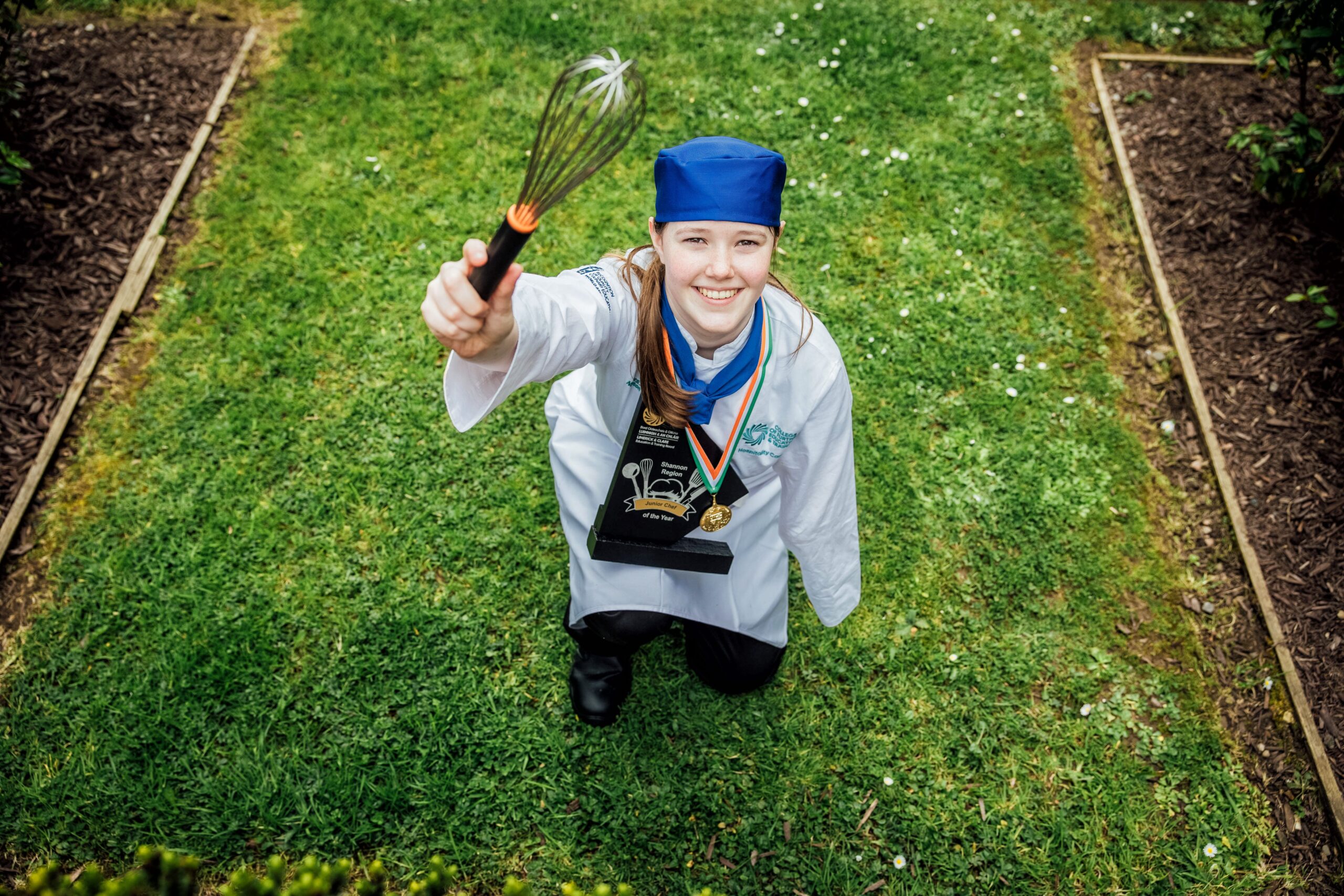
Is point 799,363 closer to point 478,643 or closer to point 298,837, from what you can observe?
point 478,643

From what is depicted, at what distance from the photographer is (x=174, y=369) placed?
13.0 feet

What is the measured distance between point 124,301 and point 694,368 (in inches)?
133

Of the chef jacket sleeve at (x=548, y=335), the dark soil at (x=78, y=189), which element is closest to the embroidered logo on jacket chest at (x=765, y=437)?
the chef jacket sleeve at (x=548, y=335)

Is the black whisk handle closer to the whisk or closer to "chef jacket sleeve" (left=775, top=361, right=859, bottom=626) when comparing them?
the whisk

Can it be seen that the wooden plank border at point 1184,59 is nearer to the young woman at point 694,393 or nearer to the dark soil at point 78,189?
the young woman at point 694,393

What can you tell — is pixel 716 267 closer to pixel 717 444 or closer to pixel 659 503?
pixel 717 444

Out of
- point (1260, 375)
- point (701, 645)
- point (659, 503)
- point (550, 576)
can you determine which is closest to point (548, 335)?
point (659, 503)

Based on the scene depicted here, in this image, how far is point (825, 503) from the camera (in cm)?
262

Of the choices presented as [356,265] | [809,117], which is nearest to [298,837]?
[356,265]

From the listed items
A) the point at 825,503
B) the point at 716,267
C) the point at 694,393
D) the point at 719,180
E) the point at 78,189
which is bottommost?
the point at 78,189

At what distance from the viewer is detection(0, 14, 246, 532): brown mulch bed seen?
3.92 metres

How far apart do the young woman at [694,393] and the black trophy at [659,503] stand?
1.3 inches

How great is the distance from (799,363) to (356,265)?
9.41 feet

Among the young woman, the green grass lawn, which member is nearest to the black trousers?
the young woman
